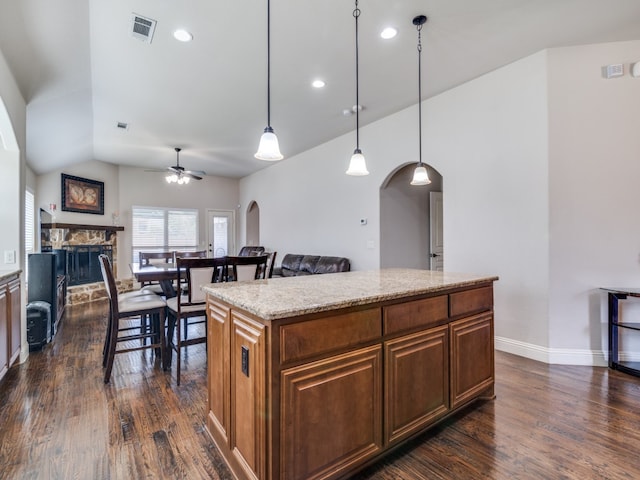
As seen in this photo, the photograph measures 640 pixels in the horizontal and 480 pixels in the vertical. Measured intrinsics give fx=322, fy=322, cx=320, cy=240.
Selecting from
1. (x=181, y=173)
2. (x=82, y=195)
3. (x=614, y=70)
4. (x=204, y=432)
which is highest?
(x=614, y=70)

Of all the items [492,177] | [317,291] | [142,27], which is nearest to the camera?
[317,291]

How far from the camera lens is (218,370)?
1823 mm

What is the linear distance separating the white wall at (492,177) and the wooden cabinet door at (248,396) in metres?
3.08

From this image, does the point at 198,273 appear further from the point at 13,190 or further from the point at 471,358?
the point at 471,358

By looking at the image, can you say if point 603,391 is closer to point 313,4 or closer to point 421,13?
point 421,13

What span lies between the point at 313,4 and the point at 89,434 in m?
3.39

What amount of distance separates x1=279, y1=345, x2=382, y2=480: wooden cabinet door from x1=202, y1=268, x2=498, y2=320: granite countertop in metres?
0.27

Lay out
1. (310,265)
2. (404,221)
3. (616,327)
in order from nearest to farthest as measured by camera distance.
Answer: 1. (616,327)
2. (404,221)
3. (310,265)

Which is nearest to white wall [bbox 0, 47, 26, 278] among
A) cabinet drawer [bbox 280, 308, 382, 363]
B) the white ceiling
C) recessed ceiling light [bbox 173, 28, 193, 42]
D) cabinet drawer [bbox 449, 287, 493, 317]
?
the white ceiling

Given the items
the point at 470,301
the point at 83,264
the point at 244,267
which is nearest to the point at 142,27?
the point at 244,267

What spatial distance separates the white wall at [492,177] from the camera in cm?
325

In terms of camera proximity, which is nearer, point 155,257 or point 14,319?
point 14,319

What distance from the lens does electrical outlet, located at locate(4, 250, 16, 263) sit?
312cm

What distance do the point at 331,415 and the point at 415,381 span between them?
62cm
